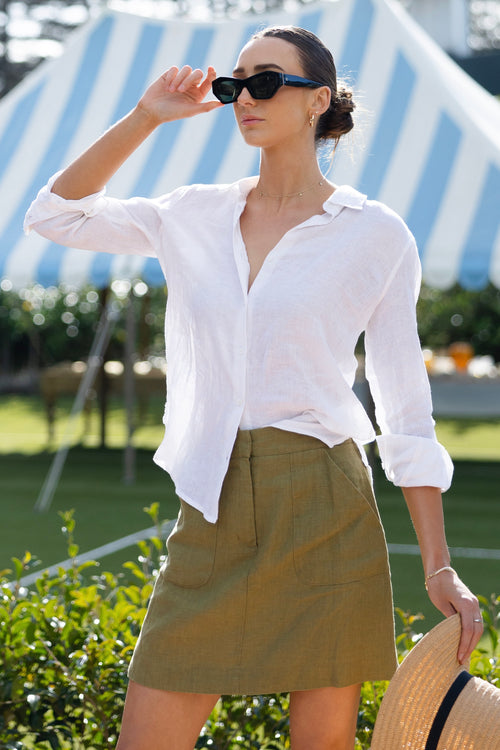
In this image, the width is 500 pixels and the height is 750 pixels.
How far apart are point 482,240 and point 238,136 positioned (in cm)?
218

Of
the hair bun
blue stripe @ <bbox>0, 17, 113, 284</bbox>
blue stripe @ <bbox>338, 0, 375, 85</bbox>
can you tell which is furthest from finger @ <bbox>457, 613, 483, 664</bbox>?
blue stripe @ <bbox>338, 0, 375, 85</bbox>

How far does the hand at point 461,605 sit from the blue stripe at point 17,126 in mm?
6492

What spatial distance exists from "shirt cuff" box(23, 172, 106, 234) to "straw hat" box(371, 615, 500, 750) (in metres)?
0.93

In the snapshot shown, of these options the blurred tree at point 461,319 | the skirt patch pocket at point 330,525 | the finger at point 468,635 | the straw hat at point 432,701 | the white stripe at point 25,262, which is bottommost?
the blurred tree at point 461,319

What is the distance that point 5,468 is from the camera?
31.2 ft

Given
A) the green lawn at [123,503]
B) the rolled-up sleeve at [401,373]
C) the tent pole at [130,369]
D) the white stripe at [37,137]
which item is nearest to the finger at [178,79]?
the rolled-up sleeve at [401,373]

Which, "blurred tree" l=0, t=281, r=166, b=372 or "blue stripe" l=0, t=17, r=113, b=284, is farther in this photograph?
"blurred tree" l=0, t=281, r=166, b=372

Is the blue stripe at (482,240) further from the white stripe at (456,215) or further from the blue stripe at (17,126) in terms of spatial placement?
the blue stripe at (17,126)

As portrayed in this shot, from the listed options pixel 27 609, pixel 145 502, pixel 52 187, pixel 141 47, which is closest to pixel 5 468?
pixel 145 502

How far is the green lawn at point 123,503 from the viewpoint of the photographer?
551 centimetres

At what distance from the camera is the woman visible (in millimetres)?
1679

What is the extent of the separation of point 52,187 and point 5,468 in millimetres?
7996

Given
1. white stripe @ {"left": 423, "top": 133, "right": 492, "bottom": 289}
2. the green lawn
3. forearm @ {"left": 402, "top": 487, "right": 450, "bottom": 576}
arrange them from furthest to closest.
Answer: white stripe @ {"left": 423, "top": 133, "right": 492, "bottom": 289}, the green lawn, forearm @ {"left": 402, "top": 487, "right": 450, "bottom": 576}

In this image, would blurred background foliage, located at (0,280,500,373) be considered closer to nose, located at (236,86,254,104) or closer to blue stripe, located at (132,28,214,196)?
blue stripe, located at (132,28,214,196)
